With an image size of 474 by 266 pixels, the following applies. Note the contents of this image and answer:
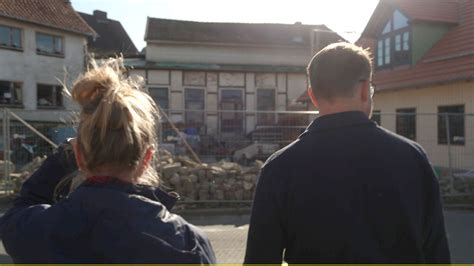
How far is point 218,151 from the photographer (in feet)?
37.7

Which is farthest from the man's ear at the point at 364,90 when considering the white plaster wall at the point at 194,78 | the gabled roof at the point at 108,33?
the gabled roof at the point at 108,33

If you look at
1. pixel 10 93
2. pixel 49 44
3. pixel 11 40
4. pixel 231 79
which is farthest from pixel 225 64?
pixel 10 93

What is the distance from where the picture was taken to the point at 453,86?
14906 mm

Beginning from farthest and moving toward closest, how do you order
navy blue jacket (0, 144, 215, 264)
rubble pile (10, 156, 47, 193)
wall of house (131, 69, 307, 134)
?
wall of house (131, 69, 307, 134), rubble pile (10, 156, 47, 193), navy blue jacket (0, 144, 215, 264)

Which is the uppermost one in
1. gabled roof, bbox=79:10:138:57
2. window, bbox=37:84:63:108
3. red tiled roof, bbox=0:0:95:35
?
gabled roof, bbox=79:10:138:57

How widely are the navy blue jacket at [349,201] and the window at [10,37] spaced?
27475 mm

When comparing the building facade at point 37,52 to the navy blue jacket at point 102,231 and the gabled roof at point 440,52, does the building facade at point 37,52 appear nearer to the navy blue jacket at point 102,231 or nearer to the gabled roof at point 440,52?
the gabled roof at point 440,52

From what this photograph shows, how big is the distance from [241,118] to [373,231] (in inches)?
406

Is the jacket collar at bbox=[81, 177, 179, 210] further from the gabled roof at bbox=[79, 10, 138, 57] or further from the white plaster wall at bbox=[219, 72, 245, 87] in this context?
the gabled roof at bbox=[79, 10, 138, 57]

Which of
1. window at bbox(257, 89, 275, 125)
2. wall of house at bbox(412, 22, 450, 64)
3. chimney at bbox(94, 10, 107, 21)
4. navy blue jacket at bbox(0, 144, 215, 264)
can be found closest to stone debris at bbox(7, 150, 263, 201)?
navy blue jacket at bbox(0, 144, 215, 264)

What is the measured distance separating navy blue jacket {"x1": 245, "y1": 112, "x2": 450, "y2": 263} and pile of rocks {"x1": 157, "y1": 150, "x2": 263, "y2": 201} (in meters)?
8.33

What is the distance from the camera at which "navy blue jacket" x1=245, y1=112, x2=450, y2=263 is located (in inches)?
77.7

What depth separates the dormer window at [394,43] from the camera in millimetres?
17688

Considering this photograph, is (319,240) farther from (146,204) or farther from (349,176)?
(146,204)
